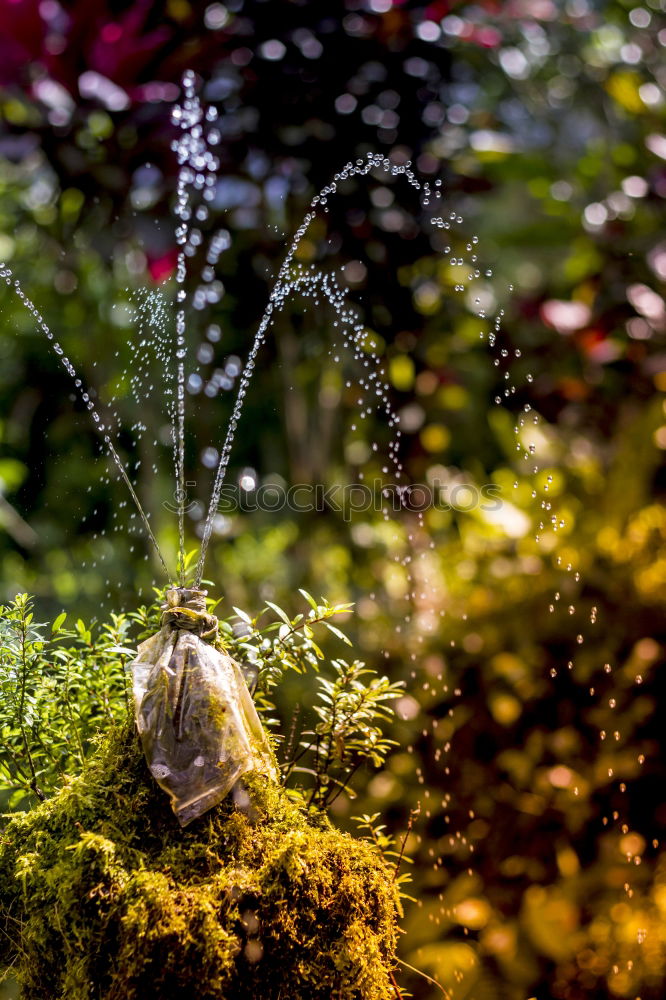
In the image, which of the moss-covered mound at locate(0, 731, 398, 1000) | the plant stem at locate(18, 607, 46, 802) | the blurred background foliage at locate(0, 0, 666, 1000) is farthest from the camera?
the blurred background foliage at locate(0, 0, 666, 1000)

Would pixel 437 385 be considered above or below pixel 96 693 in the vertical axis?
below

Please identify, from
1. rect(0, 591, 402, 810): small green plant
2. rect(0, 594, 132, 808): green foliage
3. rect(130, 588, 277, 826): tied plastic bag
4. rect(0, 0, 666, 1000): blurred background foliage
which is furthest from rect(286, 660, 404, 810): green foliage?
rect(0, 0, 666, 1000): blurred background foliage

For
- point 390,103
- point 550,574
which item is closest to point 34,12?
point 390,103

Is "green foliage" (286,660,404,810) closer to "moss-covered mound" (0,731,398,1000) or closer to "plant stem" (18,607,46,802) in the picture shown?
"moss-covered mound" (0,731,398,1000)

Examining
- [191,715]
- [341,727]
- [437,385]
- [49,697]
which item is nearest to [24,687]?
[49,697]

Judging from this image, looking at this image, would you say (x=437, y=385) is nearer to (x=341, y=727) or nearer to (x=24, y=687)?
(x=341, y=727)

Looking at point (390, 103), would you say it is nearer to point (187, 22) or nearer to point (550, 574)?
point (187, 22)
